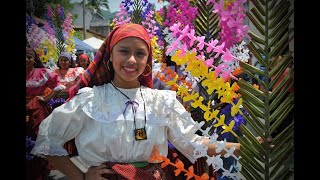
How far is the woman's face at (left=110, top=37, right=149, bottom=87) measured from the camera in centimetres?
183

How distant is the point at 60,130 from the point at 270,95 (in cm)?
111

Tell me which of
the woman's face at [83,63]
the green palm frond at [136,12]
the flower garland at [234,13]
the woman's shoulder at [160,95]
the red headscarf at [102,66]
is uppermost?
the green palm frond at [136,12]

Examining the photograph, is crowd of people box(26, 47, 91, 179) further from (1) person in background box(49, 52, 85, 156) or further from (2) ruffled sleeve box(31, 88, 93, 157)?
(2) ruffled sleeve box(31, 88, 93, 157)

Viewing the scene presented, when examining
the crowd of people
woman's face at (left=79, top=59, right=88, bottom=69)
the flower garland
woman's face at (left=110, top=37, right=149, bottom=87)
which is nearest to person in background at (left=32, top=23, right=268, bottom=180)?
woman's face at (left=110, top=37, right=149, bottom=87)

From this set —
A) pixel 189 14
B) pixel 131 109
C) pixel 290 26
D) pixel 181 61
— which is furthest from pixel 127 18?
pixel 290 26

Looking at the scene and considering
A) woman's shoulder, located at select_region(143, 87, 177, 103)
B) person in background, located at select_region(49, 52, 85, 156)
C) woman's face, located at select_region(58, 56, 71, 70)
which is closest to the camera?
woman's shoulder, located at select_region(143, 87, 177, 103)

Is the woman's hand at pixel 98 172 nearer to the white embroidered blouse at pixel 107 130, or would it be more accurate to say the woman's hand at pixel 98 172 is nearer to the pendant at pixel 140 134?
the white embroidered blouse at pixel 107 130

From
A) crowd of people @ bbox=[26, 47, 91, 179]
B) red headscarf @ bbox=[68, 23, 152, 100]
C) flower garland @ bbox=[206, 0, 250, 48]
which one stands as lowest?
crowd of people @ bbox=[26, 47, 91, 179]

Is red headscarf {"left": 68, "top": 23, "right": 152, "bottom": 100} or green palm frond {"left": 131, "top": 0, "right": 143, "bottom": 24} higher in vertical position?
green palm frond {"left": 131, "top": 0, "right": 143, "bottom": 24}

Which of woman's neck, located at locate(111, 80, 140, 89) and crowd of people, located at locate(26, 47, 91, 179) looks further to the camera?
crowd of people, located at locate(26, 47, 91, 179)

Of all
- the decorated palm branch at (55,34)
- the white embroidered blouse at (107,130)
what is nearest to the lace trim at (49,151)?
the white embroidered blouse at (107,130)

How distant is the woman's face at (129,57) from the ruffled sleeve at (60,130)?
0.98 feet

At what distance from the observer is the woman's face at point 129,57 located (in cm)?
183

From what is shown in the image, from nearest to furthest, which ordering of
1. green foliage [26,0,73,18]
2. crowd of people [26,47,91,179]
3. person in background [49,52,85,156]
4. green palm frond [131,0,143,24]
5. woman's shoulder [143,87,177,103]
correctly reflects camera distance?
woman's shoulder [143,87,177,103] → green foliage [26,0,73,18] → green palm frond [131,0,143,24] → crowd of people [26,47,91,179] → person in background [49,52,85,156]
